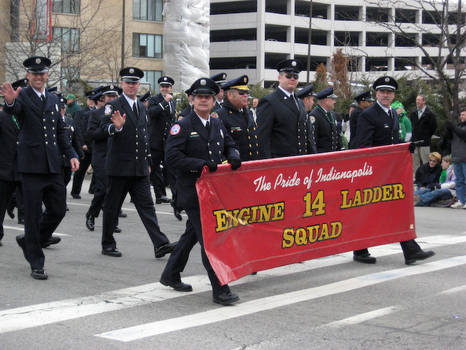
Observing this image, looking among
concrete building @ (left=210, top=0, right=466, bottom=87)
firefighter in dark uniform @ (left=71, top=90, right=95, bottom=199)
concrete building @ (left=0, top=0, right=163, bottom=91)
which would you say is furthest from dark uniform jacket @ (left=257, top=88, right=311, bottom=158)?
concrete building @ (left=210, top=0, right=466, bottom=87)

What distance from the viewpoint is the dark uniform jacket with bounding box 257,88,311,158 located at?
351 inches

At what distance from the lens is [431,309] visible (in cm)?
689

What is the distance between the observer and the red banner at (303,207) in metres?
7.29

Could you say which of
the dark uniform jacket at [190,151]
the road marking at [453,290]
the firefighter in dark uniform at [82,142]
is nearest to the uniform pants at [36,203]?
the dark uniform jacket at [190,151]

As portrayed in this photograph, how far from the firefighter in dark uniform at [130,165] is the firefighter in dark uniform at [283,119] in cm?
152

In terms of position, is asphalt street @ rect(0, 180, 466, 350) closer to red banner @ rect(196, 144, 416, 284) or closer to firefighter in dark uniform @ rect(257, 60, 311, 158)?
red banner @ rect(196, 144, 416, 284)

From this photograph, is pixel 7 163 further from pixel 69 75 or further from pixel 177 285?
pixel 69 75

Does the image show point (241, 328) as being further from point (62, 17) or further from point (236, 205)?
point (62, 17)

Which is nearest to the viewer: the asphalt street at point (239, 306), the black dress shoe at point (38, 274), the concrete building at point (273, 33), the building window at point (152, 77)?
the asphalt street at point (239, 306)

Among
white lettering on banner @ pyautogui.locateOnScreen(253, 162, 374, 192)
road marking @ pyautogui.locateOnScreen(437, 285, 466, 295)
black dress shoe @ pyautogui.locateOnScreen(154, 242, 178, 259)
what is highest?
white lettering on banner @ pyautogui.locateOnScreen(253, 162, 374, 192)

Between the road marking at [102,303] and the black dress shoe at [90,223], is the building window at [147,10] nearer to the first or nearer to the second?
the black dress shoe at [90,223]

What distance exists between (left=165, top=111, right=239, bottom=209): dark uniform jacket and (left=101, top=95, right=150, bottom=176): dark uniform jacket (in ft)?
6.80

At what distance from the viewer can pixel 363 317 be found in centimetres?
660

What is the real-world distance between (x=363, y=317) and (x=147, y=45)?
60805mm
